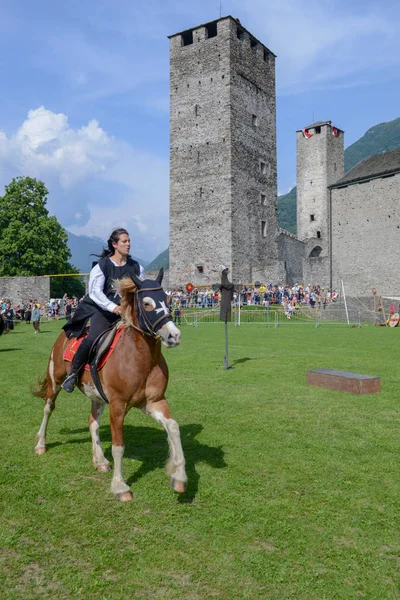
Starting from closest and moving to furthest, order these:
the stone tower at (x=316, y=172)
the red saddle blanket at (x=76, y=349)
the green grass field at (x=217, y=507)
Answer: the green grass field at (x=217, y=507) → the red saddle blanket at (x=76, y=349) → the stone tower at (x=316, y=172)

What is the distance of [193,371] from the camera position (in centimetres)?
1166

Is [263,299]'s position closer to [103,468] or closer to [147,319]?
[103,468]

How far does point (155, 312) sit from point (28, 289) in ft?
135

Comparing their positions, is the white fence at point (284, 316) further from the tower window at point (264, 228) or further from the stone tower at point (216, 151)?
the tower window at point (264, 228)

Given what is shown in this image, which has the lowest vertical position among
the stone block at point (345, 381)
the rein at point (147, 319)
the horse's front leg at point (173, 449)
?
the stone block at point (345, 381)

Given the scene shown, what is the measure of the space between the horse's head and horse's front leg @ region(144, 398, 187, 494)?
654 millimetres

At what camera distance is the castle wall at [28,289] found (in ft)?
140

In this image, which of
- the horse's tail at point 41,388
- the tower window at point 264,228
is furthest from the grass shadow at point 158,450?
the tower window at point 264,228

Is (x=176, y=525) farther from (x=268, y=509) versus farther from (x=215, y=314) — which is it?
(x=215, y=314)

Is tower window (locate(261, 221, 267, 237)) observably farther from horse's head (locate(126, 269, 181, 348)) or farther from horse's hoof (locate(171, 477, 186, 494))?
horse's hoof (locate(171, 477, 186, 494))

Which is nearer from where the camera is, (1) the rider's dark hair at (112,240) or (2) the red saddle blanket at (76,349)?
(2) the red saddle blanket at (76,349)

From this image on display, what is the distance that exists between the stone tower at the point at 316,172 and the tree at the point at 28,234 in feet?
108

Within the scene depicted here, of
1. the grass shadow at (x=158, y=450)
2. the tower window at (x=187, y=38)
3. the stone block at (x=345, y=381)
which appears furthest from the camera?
Answer: the tower window at (x=187, y=38)

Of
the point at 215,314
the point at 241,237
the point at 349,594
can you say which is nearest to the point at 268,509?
the point at 349,594
